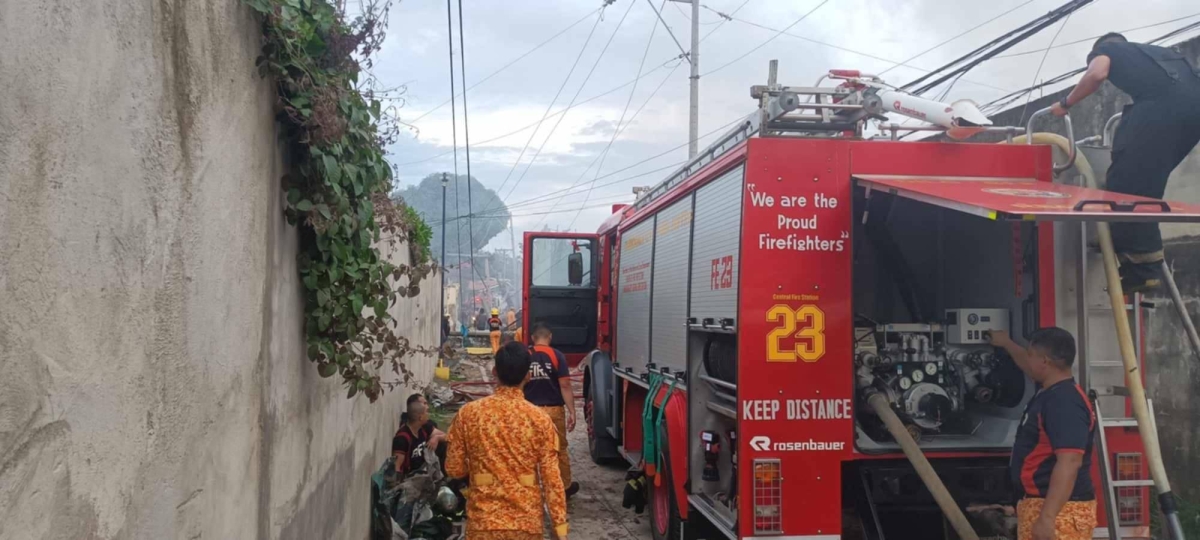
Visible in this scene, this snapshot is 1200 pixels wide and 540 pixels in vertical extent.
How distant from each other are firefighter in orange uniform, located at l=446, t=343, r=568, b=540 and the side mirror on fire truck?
23.8ft

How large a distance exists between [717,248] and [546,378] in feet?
9.04

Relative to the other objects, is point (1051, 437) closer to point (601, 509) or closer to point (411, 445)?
point (411, 445)

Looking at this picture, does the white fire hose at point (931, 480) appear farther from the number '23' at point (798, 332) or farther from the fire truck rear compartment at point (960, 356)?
the number '23' at point (798, 332)

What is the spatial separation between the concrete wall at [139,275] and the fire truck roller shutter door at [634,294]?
4572 mm

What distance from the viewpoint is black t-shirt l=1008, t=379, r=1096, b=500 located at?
386 cm

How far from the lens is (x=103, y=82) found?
197 cm

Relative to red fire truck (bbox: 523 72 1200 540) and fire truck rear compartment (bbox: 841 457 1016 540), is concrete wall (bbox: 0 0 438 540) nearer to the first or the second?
red fire truck (bbox: 523 72 1200 540)

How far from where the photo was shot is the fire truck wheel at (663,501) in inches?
247

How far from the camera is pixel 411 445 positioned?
21.8 feet

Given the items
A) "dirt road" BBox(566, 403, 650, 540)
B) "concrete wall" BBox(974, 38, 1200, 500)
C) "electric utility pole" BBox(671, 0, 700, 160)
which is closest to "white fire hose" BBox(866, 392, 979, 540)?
"dirt road" BBox(566, 403, 650, 540)

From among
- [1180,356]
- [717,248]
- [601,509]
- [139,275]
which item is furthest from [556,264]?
[139,275]

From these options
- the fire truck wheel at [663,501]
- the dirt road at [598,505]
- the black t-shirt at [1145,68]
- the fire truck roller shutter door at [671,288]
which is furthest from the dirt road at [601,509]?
the black t-shirt at [1145,68]

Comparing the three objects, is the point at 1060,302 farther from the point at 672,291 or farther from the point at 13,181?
the point at 13,181

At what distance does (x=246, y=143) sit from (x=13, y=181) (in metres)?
1.37
